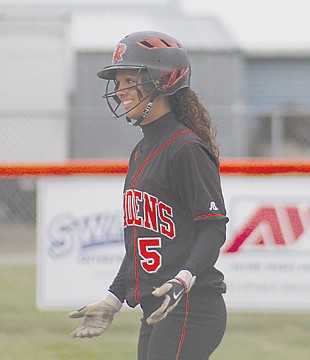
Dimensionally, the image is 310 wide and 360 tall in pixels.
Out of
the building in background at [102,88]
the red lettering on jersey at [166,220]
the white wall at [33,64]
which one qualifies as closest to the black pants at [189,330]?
the red lettering on jersey at [166,220]

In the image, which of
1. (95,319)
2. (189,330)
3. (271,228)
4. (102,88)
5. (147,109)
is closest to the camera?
(189,330)

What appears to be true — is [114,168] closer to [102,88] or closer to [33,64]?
[102,88]

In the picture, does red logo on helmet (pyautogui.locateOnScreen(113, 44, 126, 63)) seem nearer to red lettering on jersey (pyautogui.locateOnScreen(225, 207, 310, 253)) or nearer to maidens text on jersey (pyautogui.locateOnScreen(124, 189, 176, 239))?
maidens text on jersey (pyautogui.locateOnScreen(124, 189, 176, 239))

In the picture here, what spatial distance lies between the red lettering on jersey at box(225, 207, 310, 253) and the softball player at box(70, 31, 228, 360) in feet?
11.0

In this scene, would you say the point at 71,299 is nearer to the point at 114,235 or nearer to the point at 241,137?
the point at 114,235

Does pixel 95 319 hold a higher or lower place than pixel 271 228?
lower

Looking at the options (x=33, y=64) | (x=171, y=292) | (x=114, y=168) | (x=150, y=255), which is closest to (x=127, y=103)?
(x=150, y=255)

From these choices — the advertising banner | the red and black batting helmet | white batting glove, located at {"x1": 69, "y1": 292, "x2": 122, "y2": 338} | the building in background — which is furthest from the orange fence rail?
the building in background

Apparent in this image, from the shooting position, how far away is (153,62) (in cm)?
398

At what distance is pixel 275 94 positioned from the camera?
68.6ft

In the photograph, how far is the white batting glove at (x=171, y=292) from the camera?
362 cm

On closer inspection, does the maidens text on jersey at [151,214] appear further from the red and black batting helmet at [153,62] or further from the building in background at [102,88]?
the building in background at [102,88]

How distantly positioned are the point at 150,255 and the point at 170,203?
21cm

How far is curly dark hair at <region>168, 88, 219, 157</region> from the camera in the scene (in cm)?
404
